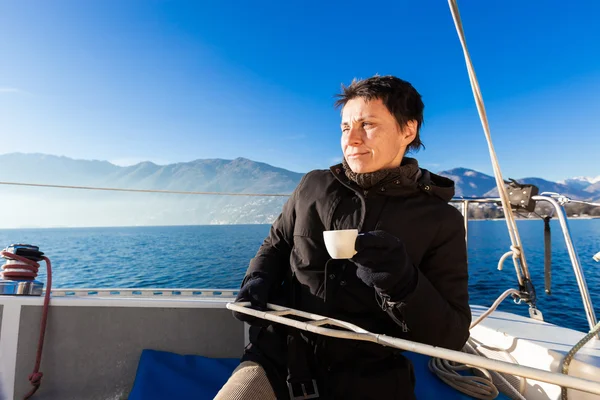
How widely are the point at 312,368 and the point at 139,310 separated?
1.16 meters

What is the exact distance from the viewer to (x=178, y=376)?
178 centimetres

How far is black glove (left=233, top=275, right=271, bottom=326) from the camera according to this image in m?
1.27

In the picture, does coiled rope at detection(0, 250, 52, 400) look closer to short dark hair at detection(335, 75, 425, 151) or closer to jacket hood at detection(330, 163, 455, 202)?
jacket hood at detection(330, 163, 455, 202)

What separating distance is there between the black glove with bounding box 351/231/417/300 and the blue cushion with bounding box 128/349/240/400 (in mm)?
1217

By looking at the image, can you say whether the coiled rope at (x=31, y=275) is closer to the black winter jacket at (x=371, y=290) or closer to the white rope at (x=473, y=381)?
the black winter jacket at (x=371, y=290)

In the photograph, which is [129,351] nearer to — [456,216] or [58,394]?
[58,394]

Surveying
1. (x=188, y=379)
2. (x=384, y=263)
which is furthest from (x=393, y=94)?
(x=188, y=379)

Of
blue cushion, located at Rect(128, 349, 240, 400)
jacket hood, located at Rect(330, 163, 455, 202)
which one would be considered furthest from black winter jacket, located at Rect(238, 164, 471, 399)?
blue cushion, located at Rect(128, 349, 240, 400)

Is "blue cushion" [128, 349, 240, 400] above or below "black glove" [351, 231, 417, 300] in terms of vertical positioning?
below

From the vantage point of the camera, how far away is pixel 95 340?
190 centimetres

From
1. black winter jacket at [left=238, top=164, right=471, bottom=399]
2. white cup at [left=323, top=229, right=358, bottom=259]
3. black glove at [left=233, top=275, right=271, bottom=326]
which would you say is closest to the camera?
white cup at [left=323, top=229, right=358, bottom=259]

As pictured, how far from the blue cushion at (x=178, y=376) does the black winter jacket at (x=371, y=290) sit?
642 mm

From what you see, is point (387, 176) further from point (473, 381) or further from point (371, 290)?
point (473, 381)

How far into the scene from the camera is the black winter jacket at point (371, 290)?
1159mm
